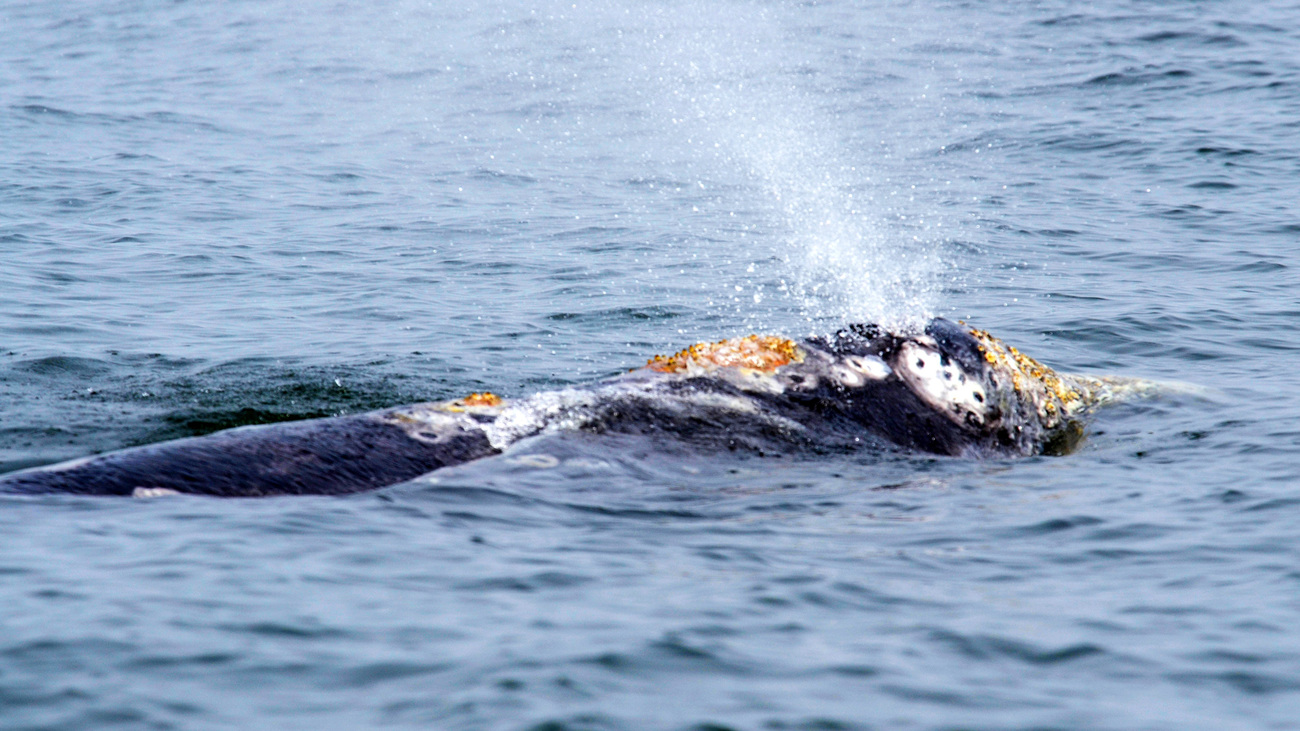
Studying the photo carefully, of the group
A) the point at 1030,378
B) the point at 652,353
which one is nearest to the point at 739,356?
the point at 1030,378

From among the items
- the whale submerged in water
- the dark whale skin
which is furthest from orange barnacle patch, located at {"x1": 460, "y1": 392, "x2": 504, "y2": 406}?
the dark whale skin

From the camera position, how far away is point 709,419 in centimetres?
870

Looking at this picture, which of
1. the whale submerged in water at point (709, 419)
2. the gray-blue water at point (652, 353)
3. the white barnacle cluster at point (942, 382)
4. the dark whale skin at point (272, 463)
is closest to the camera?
the gray-blue water at point (652, 353)

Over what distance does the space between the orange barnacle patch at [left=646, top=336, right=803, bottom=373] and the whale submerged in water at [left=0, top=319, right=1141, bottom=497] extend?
0.01 meters

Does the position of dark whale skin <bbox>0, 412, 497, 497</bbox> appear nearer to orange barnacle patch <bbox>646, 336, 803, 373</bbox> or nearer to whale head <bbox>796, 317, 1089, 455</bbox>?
orange barnacle patch <bbox>646, 336, 803, 373</bbox>

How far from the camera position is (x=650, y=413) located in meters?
8.61

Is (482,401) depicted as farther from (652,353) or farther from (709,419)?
(652,353)

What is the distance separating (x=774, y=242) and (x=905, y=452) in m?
9.97

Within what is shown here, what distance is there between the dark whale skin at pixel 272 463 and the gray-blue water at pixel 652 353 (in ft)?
0.85

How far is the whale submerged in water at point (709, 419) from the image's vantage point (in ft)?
24.6

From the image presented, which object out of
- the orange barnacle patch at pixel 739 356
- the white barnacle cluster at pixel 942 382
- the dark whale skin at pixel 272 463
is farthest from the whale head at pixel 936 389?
the dark whale skin at pixel 272 463

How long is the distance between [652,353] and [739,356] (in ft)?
11.4

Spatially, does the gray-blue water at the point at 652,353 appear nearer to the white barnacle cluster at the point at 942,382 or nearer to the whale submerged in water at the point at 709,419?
the whale submerged in water at the point at 709,419

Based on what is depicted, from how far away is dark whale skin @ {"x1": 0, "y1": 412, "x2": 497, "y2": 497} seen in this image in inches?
289
